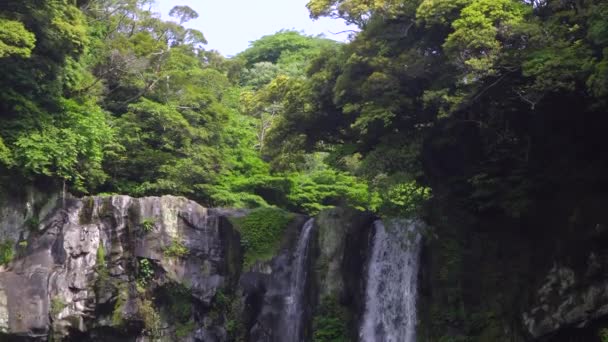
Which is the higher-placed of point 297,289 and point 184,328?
point 297,289

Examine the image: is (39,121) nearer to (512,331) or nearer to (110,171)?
(110,171)

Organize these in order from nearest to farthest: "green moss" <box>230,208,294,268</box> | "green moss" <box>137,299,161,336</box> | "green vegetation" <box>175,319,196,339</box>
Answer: "green moss" <box>137,299,161,336</box> < "green vegetation" <box>175,319,196,339</box> < "green moss" <box>230,208,294,268</box>

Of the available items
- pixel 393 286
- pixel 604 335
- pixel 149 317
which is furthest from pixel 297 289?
pixel 604 335

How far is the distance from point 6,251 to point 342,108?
853 centimetres

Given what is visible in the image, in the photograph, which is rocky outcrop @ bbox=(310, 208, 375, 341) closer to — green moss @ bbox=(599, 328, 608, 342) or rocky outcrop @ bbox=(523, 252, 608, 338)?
rocky outcrop @ bbox=(523, 252, 608, 338)

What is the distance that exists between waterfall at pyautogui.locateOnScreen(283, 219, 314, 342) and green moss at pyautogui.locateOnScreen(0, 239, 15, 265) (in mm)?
6491

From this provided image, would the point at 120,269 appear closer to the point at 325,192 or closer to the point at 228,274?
the point at 228,274

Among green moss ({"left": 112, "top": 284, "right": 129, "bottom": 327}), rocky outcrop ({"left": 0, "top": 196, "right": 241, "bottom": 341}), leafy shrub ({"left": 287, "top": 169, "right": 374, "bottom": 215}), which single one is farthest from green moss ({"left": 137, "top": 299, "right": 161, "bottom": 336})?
leafy shrub ({"left": 287, "top": 169, "right": 374, "bottom": 215})

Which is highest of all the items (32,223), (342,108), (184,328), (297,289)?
(342,108)

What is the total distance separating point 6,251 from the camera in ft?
57.6

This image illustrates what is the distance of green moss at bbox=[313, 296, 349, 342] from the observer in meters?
16.6

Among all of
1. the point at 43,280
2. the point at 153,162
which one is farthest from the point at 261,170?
the point at 43,280

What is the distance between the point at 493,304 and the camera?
50.0 ft

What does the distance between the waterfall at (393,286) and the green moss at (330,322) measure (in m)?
0.44
